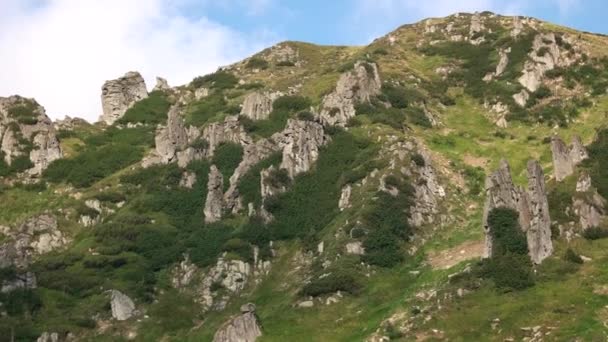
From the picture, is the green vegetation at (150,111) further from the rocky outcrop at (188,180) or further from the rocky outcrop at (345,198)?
the rocky outcrop at (345,198)

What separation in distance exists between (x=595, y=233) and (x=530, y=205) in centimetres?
559

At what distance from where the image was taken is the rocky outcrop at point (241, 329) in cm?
6756

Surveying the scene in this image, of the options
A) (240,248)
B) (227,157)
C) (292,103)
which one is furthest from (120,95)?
(240,248)

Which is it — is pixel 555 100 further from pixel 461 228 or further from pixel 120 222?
pixel 120 222

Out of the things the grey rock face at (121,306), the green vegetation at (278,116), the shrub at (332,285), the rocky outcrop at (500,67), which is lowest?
the shrub at (332,285)

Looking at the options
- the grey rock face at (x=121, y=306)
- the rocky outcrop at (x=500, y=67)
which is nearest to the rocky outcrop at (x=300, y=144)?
the grey rock face at (x=121, y=306)

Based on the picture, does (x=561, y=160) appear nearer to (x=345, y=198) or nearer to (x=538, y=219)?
(x=538, y=219)

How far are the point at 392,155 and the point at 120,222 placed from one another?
3060cm

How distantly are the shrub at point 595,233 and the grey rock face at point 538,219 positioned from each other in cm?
311

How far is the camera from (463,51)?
13938cm

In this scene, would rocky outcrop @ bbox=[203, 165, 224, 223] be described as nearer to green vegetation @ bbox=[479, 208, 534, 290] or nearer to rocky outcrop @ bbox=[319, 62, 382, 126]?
rocky outcrop @ bbox=[319, 62, 382, 126]

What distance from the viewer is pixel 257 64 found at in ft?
520

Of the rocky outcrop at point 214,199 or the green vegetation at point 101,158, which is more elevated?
the green vegetation at point 101,158

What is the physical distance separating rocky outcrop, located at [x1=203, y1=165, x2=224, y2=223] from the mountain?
0.25m
